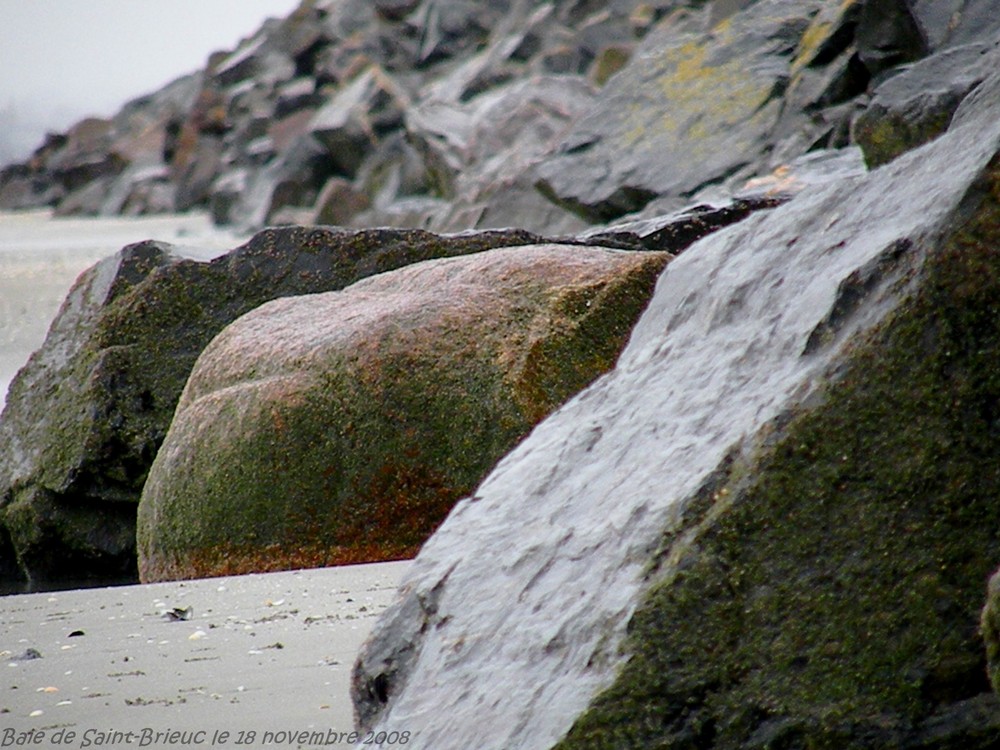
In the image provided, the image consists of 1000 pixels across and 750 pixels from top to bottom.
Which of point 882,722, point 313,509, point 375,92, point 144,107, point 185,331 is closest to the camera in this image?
point 882,722

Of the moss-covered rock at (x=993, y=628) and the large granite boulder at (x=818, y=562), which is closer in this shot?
the moss-covered rock at (x=993, y=628)

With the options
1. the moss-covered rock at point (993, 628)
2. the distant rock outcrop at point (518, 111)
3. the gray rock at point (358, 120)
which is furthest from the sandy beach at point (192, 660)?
the gray rock at point (358, 120)

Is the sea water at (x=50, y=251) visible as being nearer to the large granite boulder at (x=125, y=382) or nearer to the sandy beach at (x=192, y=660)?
the large granite boulder at (x=125, y=382)

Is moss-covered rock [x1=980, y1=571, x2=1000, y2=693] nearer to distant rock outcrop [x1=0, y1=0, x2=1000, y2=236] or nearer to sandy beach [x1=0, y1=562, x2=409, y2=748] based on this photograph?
sandy beach [x1=0, y1=562, x2=409, y2=748]

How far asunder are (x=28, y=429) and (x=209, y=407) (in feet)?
5.07

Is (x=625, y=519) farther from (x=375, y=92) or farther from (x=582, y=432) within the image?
(x=375, y=92)

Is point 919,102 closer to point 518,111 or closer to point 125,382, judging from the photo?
point 125,382

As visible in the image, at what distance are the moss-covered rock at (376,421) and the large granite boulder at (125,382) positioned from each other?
0.99 m

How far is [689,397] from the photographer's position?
6.98 ft

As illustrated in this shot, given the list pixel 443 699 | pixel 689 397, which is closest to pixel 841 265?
pixel 689 397

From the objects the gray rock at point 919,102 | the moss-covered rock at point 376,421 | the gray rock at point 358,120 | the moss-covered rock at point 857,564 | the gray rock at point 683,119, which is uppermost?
the moss-covered rock at point 857,564

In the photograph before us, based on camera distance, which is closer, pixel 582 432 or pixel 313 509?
pixel 582 432

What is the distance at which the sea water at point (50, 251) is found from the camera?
10.8m

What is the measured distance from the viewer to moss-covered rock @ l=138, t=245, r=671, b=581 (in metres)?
4.12
